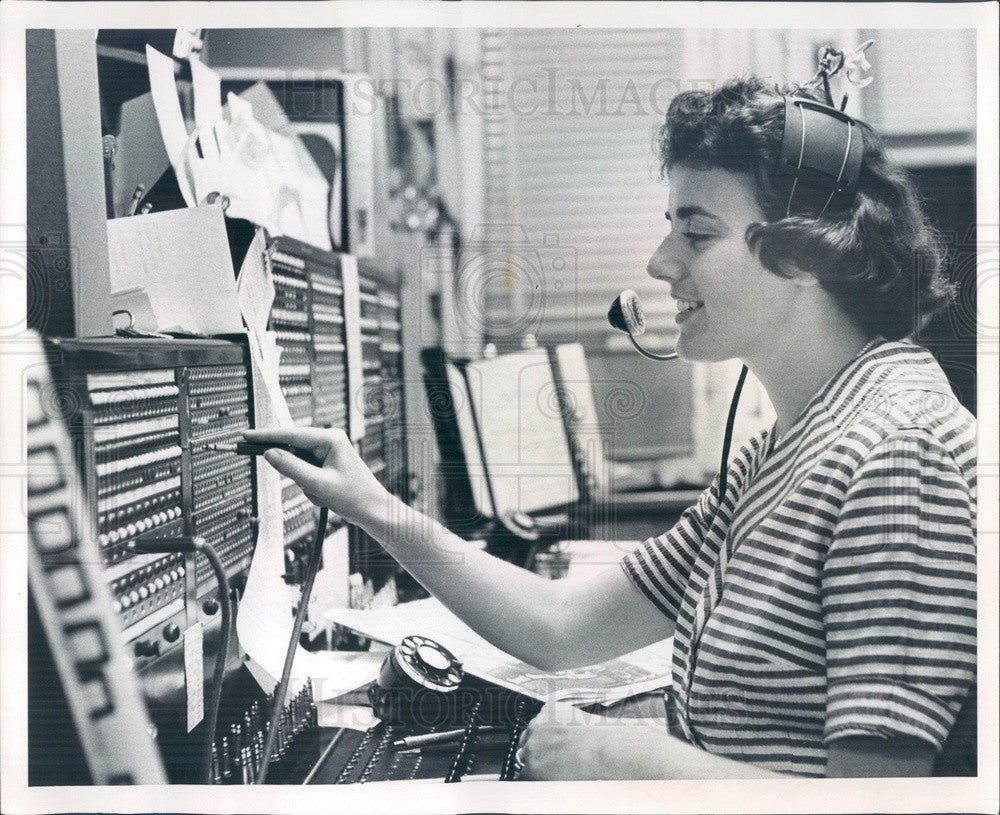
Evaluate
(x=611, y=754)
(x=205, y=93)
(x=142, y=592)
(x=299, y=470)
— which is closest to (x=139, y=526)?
(x=142, y=592)

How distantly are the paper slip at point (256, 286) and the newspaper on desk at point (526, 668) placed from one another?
1.82ft

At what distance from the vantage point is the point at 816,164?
58.3 inches

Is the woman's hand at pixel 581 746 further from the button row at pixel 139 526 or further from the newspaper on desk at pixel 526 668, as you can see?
the button row at pixel 139 526

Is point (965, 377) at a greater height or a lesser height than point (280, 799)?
greater

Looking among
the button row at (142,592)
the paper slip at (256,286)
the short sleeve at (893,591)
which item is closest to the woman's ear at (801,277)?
the short sleeve at (893,591)

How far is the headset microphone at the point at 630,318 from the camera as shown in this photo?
1573 mm

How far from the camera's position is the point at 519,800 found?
1.58 metres

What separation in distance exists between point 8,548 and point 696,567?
45.7 inches

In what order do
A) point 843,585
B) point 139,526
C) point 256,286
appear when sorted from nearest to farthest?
1. point 843,585
2. point 139,526
3. point 256,286

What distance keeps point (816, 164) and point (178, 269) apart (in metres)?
1.05

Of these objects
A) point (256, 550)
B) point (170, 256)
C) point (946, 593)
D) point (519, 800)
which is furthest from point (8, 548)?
point (946, 593)

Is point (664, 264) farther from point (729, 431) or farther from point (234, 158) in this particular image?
point (234, 158)

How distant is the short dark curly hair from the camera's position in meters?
1.49

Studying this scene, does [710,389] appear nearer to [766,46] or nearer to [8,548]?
[766,46]
